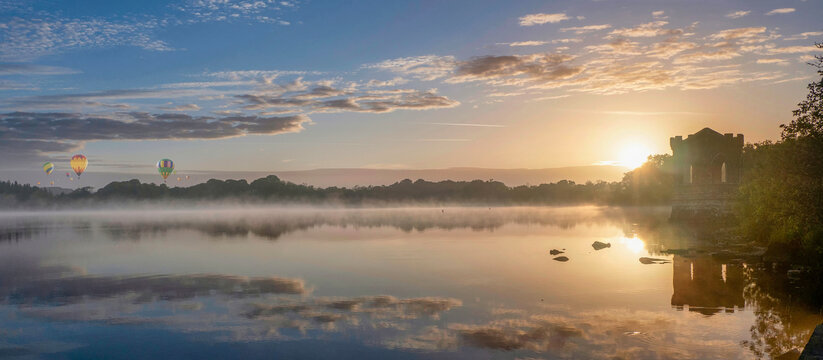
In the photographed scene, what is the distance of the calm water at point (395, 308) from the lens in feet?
51.1

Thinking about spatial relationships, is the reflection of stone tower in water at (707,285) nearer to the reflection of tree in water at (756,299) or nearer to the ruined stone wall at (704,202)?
the reflection of tree in water at (756,299)

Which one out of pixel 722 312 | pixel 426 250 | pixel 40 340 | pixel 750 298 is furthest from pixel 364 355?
pixel 426 250

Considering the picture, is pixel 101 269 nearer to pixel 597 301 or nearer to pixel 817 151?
pixel 597 301

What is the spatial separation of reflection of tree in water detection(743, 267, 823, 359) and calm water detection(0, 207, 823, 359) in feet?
0.24

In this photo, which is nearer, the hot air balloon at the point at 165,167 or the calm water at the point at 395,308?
the calm water at the point at 395,308

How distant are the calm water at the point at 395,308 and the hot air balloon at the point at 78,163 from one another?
344 feet

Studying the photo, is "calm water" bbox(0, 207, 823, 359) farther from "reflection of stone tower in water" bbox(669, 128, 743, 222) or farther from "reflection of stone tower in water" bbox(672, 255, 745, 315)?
"reflection of stone tower in water" bbox(669, 128, 743, 222)

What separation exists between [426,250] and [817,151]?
2527cm

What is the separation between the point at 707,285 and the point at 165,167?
13923 cm

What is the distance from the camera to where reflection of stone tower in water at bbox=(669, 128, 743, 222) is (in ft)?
199

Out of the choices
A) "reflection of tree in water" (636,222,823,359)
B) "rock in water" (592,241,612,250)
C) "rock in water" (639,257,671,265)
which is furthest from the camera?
"rock in water" (592,241,612,250)

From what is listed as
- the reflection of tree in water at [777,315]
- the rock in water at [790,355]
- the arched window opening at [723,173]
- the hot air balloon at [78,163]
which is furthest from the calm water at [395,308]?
the hot air balloon at [78,163]

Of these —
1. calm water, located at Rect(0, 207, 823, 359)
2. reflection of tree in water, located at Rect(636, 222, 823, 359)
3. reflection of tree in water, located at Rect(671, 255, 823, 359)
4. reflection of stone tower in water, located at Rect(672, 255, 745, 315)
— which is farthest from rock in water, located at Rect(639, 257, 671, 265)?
reflection of tree in water, located at Rect(671, 255, 823, 359)

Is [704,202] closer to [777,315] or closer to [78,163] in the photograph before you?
[777,315]
